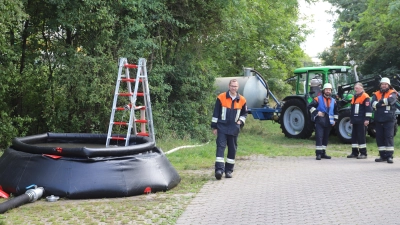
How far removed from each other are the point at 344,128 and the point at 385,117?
533 cm

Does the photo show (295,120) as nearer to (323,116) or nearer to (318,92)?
(318,92)

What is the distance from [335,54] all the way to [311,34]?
3.43 metres

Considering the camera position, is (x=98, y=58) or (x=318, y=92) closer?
(x=98, y=58)

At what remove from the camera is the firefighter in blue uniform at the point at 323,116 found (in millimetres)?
15031

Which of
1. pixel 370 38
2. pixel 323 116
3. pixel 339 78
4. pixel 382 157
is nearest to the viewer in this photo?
pixel 382 157

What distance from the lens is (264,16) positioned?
29.0m

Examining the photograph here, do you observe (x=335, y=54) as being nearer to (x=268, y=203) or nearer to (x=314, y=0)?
(x=314, y=0)

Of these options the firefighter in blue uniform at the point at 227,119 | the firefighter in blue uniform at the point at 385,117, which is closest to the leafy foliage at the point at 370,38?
the firefighter in blue uniform at the point at 385,117

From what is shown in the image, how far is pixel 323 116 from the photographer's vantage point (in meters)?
15.1

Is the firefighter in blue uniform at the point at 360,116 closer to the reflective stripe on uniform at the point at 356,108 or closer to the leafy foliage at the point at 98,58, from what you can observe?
the reflective stripe on uniform at the point at 356,108

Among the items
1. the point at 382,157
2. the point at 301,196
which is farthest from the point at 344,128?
the point at 301,196

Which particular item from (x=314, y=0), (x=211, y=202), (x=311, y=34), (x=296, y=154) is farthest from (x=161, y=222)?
(x=311, y=34)

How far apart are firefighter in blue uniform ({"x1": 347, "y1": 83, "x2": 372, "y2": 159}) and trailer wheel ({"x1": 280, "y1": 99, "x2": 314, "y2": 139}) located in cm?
551

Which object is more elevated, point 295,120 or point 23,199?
point 295,120
